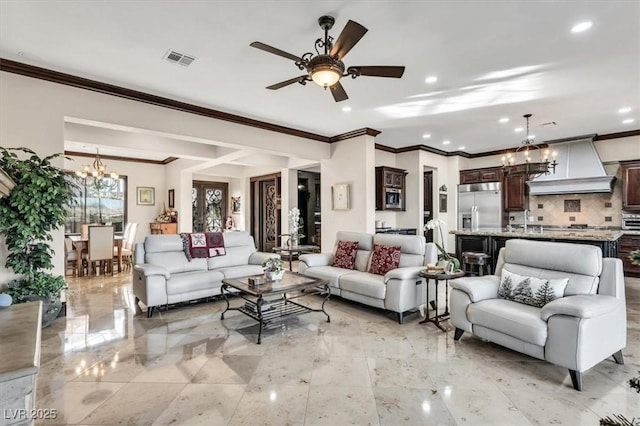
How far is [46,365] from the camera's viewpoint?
2.70 metres

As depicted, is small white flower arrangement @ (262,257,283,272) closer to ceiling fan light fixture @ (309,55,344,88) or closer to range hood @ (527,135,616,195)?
ceiling fan light fixture @ (309,55,344,88)

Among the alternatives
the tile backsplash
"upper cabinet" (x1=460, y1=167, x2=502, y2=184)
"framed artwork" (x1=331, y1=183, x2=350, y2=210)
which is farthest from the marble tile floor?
"upper cabinet" (x1=460, y1=167, x2=502, y2=184)

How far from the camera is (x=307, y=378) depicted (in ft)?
8.25

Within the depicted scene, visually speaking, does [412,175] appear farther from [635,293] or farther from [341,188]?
[635,293]

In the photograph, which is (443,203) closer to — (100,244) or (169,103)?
(169,103)

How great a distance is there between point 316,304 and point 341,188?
2867mm

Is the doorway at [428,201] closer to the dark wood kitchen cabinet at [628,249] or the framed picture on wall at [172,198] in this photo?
the dark wood kitchen cabinet at [628,249]

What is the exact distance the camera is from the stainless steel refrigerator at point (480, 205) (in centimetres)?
816

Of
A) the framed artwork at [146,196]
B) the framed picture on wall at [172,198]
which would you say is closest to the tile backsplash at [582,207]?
the framed picture on wall at [172,198]

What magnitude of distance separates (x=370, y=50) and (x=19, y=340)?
133 inches

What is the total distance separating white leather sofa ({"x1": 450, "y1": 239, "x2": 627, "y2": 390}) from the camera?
92.9 inches

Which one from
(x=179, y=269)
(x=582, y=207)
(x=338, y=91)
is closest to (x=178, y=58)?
(x=338, y=91)

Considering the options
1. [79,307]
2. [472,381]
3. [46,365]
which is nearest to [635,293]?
[472,381]

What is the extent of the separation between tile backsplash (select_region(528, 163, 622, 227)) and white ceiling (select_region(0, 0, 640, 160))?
2445 mm
